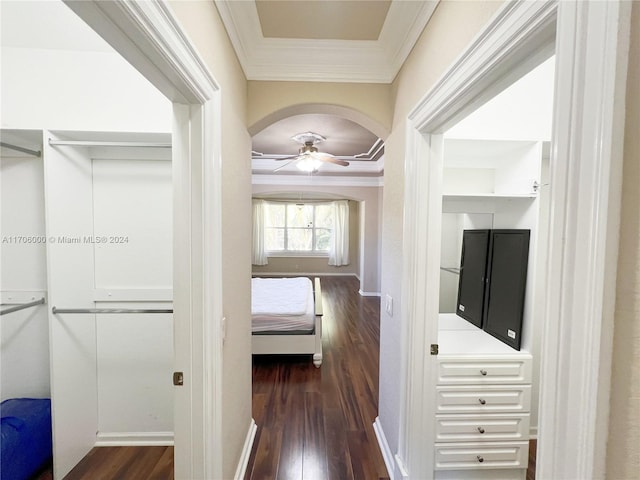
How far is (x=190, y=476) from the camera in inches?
42.7

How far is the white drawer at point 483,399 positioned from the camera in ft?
5.17

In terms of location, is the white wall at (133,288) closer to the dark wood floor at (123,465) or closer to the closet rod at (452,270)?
the dark wood floor at (123,465)

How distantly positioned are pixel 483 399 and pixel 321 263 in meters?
6.72

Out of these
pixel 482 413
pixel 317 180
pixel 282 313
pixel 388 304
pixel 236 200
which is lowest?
pixel 482 413

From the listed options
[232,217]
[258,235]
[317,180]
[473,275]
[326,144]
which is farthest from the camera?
[258,235]

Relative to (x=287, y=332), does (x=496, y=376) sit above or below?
above

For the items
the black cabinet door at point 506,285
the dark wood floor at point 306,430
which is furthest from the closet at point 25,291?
the black cabinet door at point 506,285

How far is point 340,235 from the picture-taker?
7.97 meters

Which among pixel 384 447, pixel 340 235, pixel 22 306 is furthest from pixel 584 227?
pixel 340 235

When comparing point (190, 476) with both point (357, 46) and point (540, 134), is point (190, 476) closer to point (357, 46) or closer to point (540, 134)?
point (357, 46)

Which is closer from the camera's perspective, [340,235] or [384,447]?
[384,447]

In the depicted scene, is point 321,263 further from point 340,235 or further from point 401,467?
point 401,467

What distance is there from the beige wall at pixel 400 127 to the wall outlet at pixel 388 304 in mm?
35

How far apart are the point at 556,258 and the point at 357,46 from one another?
1617 mm
